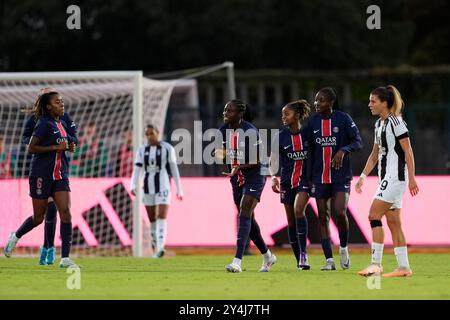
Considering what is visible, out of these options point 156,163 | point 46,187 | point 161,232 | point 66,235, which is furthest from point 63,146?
point 161,232

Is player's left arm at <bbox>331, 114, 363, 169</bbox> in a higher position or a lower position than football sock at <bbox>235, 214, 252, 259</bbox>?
higher

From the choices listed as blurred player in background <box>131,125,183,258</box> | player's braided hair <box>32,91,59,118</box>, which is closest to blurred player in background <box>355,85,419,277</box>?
player's braided hair <box>32,91,59,118</box>

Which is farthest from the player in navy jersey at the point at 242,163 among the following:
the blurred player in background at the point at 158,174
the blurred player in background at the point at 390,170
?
the blurred player in background at the point at 158,174

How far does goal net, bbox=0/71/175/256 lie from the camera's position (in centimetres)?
1912

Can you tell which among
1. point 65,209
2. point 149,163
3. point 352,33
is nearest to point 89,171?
point 149,163

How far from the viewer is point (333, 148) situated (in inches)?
561

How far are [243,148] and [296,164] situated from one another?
0.91 m

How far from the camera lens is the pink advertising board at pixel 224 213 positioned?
20234 millimetres

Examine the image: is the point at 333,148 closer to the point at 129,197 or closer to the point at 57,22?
the point at 129,197

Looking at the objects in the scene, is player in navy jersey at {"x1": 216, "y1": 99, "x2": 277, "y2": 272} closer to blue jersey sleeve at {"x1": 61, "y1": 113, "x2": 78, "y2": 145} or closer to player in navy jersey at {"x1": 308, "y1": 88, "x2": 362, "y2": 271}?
player in navy jersey at {"x1": 308, "y1": 88, "x2": 362, "y2": 271}

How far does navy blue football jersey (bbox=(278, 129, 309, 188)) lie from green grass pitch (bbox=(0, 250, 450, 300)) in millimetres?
1128

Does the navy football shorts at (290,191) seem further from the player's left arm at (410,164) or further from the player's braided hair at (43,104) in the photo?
the player's braided hair at (43,104)

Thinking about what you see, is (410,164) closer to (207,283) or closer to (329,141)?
(329,141)

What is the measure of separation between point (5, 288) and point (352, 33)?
37.9 meters
